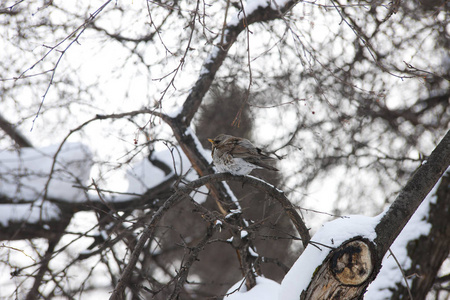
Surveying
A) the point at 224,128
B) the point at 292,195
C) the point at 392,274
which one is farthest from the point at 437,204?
the point at 224,128

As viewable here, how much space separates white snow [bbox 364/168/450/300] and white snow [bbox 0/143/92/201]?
3.78 meters

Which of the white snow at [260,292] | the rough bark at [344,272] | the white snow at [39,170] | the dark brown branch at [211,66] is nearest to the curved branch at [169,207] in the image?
the rough bark at [344,272]

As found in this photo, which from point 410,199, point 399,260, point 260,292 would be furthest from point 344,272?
point 399,260

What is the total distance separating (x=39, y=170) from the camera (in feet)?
17.2

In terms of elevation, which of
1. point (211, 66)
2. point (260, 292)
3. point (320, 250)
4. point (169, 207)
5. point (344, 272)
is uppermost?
point (211, 66)

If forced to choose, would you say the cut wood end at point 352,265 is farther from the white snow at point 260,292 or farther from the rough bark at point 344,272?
the white snow at point 260,292

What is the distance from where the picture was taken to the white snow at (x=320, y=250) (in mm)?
2537

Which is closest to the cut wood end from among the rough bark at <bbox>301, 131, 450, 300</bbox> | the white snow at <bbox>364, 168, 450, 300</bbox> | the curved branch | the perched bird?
the rough bark at <bbox>301, 131, 450, 300</bbox>

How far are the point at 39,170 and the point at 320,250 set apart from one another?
13.4 ft

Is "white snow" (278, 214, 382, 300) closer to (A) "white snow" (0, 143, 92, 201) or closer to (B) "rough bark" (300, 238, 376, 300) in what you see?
(B) "rough bark" (300, 238, 376, 300)

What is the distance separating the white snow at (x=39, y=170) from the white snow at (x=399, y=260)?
378 centimetres

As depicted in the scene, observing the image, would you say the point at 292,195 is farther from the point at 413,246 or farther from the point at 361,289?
the point at 361,289

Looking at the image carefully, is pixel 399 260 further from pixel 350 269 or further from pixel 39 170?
pixel 39 170

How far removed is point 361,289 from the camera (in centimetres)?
251
